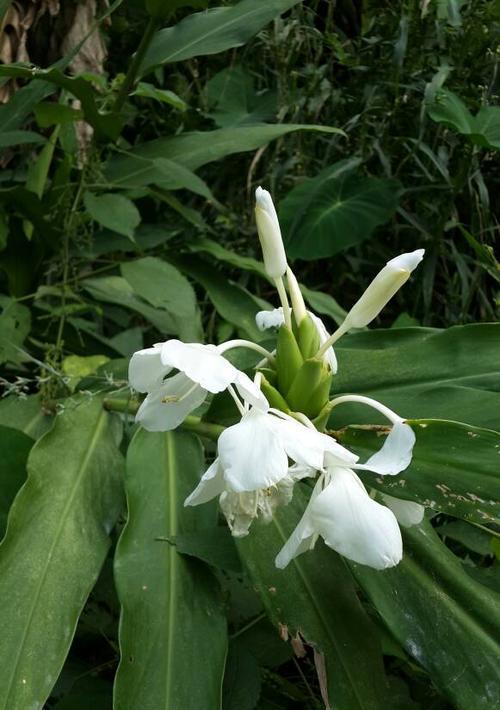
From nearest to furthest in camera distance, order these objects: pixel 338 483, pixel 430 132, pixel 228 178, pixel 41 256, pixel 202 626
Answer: pixel 338 483, pixel 202 626, pixel 41 256, pixel 430 132, pixel 228 178

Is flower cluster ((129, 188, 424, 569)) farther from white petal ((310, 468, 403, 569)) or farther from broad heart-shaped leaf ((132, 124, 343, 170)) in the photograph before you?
broad heart-shaped leaf ((132, 124, 343, 170))

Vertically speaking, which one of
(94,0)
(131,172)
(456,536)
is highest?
(94,0)

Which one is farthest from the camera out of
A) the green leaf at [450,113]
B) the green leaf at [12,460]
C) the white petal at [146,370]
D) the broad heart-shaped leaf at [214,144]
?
the green leaf at [450,113]

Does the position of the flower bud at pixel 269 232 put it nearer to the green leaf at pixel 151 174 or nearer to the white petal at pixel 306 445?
the white petal at pixel 306 445

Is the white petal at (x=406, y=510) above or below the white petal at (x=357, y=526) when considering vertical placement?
below

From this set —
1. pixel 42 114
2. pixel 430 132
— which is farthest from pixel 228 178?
pixel 42 114

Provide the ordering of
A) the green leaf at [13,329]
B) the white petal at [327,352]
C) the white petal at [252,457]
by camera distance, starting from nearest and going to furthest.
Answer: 1. the white petal at [252,457]
2. the white petal at [327,352]
3. the green leaf at [13,329]

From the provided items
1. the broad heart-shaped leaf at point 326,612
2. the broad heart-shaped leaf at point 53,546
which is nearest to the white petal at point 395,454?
the broad heart-shaped leaf at point 326,612

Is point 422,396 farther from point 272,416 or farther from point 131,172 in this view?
point 131,172
